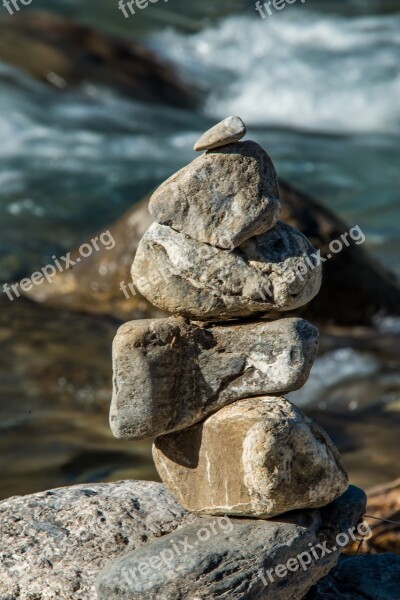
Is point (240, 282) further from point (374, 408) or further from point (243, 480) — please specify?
point (374, 408)

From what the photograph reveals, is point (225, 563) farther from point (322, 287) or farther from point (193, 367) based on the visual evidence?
point (322, 287)

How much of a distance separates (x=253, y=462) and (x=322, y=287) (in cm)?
689

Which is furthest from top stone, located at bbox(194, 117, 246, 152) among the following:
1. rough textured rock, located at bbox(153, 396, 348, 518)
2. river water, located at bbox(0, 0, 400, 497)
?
river water, located at bbox(0, 0, 400, 497)

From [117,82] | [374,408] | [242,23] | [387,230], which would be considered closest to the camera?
[374,408]

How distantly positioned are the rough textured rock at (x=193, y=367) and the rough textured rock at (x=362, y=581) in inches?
39.4

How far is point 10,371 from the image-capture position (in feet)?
30.1

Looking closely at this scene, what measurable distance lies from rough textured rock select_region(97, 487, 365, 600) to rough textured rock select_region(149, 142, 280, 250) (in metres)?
1.13

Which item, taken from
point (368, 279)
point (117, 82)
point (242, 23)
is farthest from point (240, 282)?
point (242, 23)

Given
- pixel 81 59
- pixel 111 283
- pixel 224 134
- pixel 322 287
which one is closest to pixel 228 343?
pixel 224 134

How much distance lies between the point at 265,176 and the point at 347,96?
18.2 m

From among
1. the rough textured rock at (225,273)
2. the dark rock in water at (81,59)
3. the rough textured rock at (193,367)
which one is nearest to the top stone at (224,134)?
the rough textured rock at (225,273)

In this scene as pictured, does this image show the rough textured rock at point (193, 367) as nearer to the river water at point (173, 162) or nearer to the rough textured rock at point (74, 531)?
the rough textured rock at point (74, 531)

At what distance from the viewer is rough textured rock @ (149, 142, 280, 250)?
153 inches

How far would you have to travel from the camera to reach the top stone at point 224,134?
381cm
